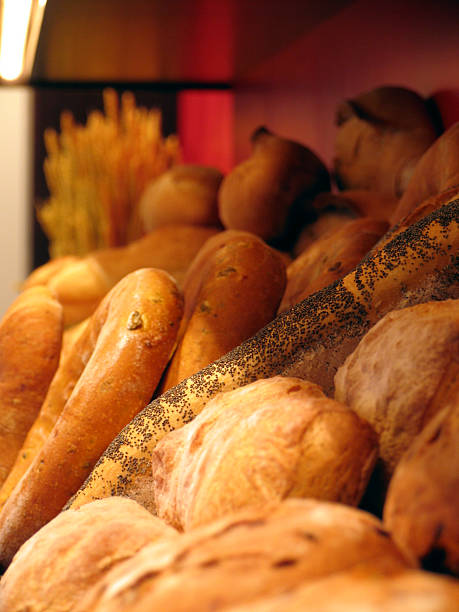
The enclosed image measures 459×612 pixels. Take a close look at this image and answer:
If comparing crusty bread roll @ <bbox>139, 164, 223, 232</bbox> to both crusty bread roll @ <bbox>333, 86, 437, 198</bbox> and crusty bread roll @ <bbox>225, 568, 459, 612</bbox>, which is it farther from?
crusty bread roll @ <bbox>225, 568, 459, 612</bbox>

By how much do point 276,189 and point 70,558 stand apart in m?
1.16

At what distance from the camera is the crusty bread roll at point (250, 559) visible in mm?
402

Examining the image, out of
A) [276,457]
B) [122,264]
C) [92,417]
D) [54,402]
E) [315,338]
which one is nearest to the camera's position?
[276,457]

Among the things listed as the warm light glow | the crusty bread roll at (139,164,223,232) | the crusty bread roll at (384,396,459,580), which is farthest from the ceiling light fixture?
the crusty bread roll at (384,396,459,580)

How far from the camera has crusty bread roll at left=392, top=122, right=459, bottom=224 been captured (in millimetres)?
1104

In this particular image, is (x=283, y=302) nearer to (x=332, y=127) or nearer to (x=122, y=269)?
(x=122, y=269)

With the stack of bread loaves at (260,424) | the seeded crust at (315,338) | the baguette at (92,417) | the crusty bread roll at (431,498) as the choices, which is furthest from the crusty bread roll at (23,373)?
the crusty bread roll at (431,498)

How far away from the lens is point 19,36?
2.16 m

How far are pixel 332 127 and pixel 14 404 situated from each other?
1.20 meters

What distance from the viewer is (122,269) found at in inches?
75.3

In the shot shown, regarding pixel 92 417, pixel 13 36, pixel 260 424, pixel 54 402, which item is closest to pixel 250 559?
pixel 260 424

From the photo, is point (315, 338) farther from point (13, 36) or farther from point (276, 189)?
point (13, 36)

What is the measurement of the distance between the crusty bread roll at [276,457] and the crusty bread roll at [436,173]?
544mm

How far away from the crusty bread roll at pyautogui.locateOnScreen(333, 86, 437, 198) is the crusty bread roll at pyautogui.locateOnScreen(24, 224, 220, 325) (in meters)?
0.43
